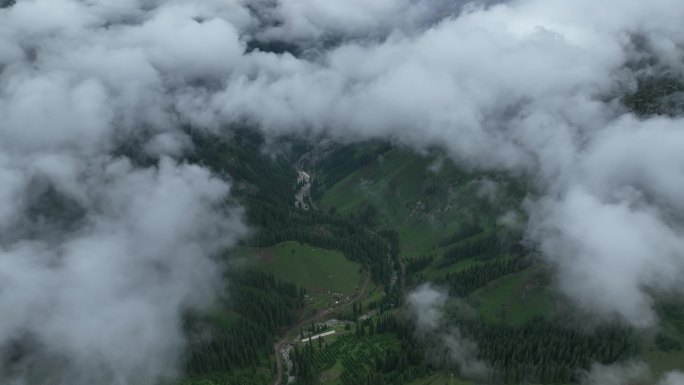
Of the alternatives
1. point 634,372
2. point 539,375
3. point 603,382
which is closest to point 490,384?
point 539,375

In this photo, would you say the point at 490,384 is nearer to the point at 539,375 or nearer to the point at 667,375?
the point at 539,375

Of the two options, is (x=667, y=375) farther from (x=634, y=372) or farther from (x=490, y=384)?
(x=490, y=384)

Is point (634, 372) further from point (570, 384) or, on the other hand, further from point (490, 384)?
point (490, 384)

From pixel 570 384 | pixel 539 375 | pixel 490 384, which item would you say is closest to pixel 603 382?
pixel 570 384

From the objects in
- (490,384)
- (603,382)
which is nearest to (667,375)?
(603,382)

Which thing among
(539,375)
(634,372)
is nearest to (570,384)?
(539,375)

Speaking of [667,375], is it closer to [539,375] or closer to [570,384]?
[570,384]

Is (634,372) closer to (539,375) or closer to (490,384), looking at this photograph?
(539,375)
